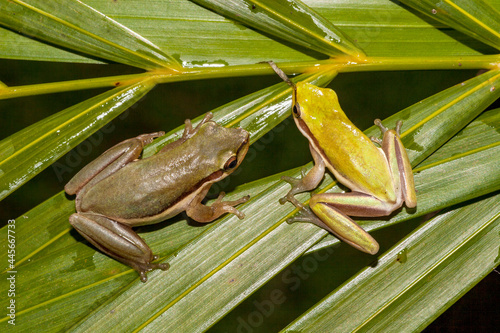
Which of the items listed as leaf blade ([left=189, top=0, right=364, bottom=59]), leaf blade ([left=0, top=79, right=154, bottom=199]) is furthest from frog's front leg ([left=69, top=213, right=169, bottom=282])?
leaf blade ([left=189, top=0, right=364, bottom=59])

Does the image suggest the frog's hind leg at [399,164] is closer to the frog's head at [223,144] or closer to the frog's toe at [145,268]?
the frog's head at [223,144]

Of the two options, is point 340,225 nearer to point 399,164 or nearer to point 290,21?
point 399,164

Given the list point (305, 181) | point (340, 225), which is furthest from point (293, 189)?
point (340, 225)

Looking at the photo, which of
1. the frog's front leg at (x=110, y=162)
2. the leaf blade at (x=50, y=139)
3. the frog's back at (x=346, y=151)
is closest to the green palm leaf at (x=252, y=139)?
the leaf blade at (x=50, y=139)

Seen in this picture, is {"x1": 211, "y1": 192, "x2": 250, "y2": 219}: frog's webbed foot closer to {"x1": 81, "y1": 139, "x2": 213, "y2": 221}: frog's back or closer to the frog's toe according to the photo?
{"x1": 81, "y1": 139, "x2": 213, "y2": 221}: frog's back

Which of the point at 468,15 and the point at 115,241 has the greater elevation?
the point at 468,15

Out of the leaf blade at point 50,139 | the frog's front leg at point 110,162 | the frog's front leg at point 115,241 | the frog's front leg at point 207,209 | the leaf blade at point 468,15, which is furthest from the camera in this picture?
the frog's front leg at point 110,162
